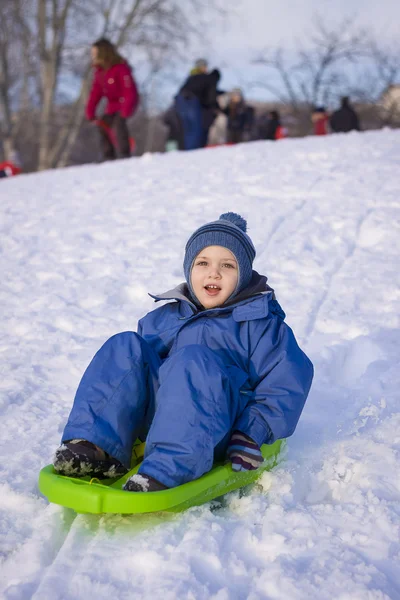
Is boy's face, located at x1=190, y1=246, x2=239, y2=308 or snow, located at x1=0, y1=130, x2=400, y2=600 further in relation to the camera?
boy's face, located at x1=190, y1=246, x2=239, y2=308

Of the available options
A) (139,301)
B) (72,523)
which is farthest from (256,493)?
(139,301)

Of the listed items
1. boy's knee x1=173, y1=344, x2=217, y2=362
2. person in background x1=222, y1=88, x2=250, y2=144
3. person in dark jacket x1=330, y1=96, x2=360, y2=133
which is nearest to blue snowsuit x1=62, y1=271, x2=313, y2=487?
boy's knee x1=173, y1=344, x2=217, y2=362

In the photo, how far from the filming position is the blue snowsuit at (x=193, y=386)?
204 centimetres

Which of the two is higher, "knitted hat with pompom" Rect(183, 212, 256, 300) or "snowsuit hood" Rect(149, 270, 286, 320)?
"knitted hat with pompom" Rect(183, 212, 256, 300)

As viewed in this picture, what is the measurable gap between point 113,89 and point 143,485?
736 centimetres

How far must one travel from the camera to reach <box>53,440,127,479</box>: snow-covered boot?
209 cm

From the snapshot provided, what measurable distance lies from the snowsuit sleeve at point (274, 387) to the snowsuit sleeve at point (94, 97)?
23.1 feet

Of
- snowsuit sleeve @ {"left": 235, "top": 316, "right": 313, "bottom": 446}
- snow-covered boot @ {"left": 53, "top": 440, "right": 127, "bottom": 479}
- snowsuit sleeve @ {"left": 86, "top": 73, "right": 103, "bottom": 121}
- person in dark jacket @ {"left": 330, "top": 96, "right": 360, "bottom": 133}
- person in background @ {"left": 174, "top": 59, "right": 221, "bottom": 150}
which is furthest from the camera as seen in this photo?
person in dark jacket @ {"left": 330, "top": 96, "right": 360, "bottom": 133}

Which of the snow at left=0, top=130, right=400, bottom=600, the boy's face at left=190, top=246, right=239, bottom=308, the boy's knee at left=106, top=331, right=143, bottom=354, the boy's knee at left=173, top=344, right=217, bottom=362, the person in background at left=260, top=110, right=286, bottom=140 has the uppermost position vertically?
the boy's face at left=190, top=246, right=239, bottom=308

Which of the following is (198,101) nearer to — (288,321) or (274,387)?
(288,321)

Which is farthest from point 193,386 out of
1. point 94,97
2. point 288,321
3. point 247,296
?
point 94,97

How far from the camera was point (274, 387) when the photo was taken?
2.29 meters

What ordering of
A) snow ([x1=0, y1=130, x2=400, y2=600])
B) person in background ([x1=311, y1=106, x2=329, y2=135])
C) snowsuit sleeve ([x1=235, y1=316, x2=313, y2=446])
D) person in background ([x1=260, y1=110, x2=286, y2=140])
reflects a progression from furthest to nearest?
1. person in background ([x1=260, y1=110, x2=286, y2=140])
2. person in background ([x1=311, y1=106, x2=329, y2=135])
3. snowsuit sleeve ([x1=235, y1=316, x2=313, y2=446])
4. snow ([x1=0, y1=130, x2=400, y2=600])

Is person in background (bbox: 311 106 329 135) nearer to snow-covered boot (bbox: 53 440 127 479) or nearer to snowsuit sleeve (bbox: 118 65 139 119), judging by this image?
snowsuit sleeve (bbox: 118 65 139 119)
